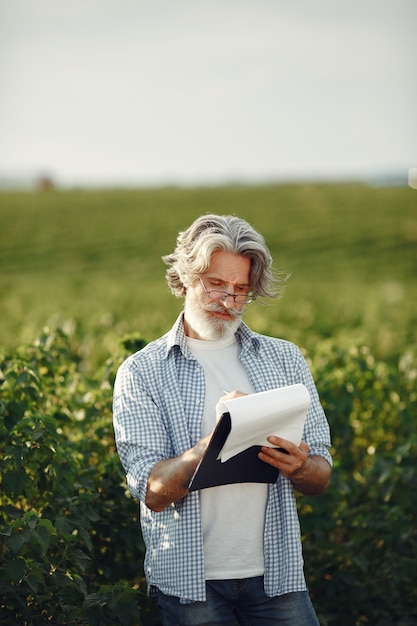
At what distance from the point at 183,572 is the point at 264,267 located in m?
1.03

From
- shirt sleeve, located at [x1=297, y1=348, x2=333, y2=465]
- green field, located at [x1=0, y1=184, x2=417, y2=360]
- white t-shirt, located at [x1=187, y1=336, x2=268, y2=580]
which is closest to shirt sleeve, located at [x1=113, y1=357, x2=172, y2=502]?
white t-shirt, located at [x1=187, y1=336, x2=268, y2=580]

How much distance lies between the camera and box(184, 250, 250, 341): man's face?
9.62 ft

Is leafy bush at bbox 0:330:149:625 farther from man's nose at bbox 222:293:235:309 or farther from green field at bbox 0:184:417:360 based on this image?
green field at bbox 0:184:417:360

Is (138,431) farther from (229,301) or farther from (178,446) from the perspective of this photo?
(229,301)

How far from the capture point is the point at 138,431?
Result: 278 centimetres

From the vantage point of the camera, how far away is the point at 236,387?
9.57 feet

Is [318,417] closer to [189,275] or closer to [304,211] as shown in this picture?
[189,275]

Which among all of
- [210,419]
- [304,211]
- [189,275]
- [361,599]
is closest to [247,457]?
[210,419]

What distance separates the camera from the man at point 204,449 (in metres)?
2.73

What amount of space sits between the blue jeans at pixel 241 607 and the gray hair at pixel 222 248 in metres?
0.97

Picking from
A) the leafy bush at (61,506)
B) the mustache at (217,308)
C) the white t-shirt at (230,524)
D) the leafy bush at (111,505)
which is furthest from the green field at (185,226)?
the white t-shirt at (230,524)

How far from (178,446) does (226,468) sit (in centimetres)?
21

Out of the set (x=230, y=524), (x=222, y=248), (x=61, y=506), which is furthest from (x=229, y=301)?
(x=61, y=506)

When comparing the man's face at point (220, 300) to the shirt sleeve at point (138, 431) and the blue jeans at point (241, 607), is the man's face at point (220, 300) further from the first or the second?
the blue jeans at point (241, 607)
